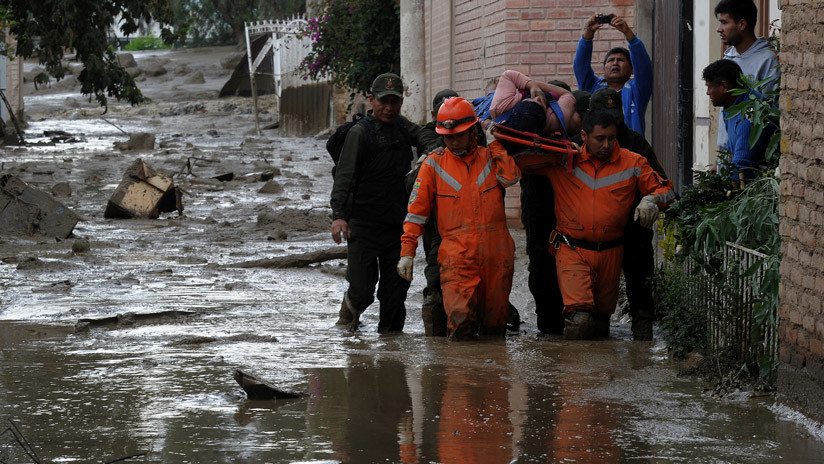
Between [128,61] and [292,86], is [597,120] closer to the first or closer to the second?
[292,86]

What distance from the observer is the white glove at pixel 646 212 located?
6.36m

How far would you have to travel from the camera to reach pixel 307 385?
18.1 feet

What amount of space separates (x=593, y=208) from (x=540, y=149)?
0.48 m

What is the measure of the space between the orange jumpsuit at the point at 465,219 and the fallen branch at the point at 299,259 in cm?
390

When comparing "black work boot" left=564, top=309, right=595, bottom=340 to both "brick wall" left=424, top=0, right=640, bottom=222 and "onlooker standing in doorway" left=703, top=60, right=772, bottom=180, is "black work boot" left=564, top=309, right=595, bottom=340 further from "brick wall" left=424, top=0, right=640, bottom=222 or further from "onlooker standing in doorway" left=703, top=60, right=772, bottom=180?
"brick wall" left=424, top=0, right=640, bottom=222

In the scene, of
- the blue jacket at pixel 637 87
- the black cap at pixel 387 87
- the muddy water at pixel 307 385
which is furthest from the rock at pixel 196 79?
the black cap at pixel 387 87

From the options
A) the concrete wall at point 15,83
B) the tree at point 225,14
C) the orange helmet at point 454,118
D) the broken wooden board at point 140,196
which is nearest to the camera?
the orange helmet at point 454,118

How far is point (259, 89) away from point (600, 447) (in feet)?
116

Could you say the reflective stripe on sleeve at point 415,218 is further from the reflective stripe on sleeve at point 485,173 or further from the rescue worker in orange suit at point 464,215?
the reflective stripe on sleeve at point 485,173

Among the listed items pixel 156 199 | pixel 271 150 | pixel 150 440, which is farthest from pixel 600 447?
pixel 271 150

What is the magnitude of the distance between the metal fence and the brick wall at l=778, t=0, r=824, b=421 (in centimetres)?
23

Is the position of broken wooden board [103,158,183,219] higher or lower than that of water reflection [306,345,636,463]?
higher

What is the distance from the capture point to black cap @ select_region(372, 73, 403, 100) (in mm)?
7238

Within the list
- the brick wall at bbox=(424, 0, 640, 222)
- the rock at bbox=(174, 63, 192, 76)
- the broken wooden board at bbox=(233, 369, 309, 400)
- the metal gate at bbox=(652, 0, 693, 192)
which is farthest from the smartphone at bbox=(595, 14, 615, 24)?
the rock at bbox=(174, 63, 192, 76)
